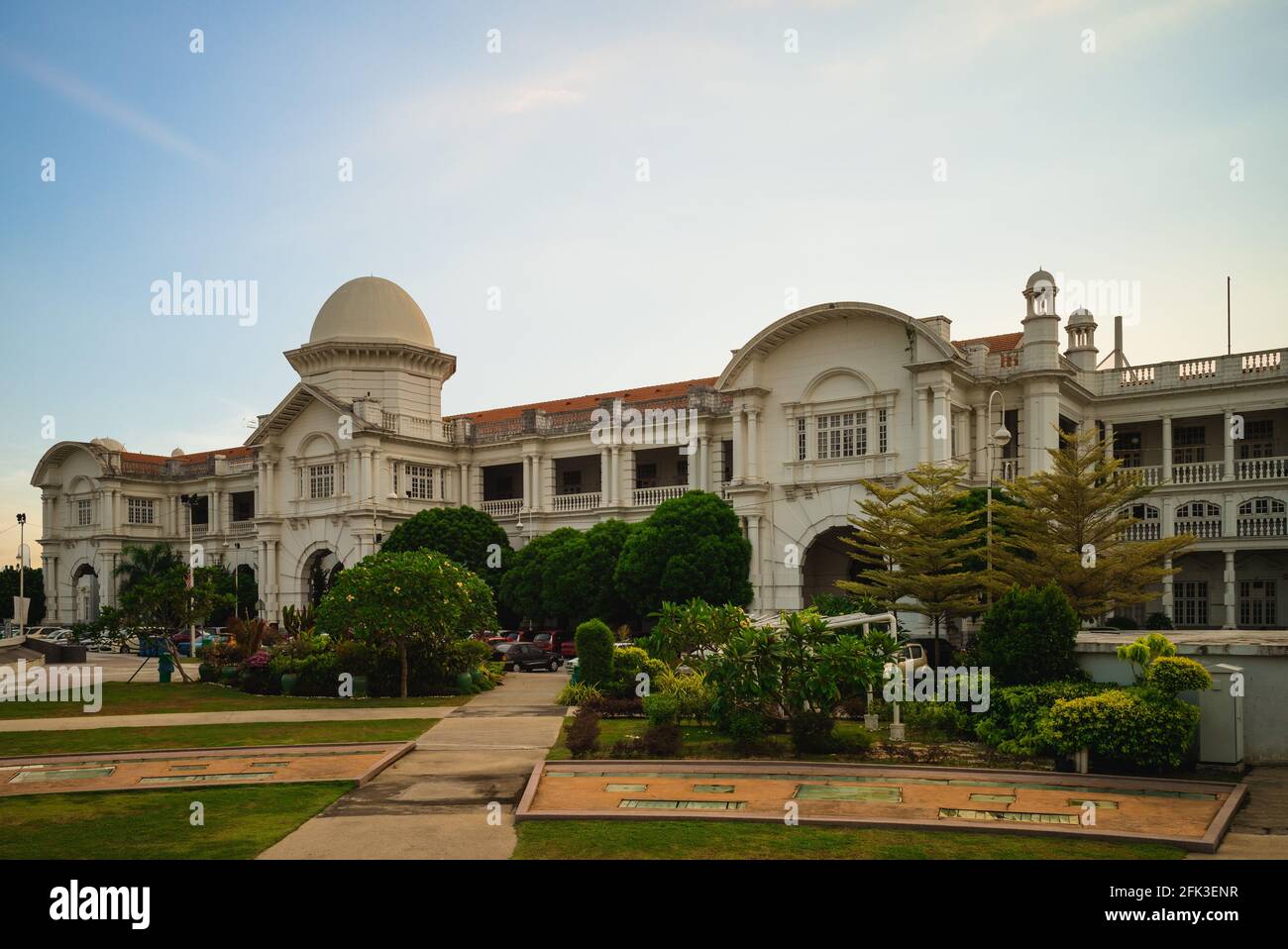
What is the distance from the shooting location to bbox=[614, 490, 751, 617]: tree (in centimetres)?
3619

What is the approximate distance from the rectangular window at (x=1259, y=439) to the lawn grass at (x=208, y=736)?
95.1 ft

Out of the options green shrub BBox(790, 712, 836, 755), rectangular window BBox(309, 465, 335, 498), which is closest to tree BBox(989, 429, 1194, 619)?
green shrub BBox(790, 712, 836, 755)

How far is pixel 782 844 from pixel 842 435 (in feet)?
88.7

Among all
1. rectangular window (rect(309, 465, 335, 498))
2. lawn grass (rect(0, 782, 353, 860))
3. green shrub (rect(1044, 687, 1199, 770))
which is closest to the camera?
lawn grass (rect(0, 782, 353, 860))

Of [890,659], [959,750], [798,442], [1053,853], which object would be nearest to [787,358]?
[798,442]

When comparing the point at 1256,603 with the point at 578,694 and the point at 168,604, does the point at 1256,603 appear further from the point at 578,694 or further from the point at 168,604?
the point at 168,604

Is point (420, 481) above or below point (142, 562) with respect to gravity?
above

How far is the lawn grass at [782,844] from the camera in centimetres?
1142

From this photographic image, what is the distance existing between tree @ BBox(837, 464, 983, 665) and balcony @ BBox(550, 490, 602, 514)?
61.9 feet

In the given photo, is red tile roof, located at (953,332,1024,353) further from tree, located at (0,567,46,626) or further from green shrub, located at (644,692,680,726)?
tree, located at (0,567,46,626)

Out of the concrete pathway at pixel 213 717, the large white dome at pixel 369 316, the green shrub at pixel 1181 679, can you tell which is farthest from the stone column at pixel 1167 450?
the large white dome at pixel 369 316

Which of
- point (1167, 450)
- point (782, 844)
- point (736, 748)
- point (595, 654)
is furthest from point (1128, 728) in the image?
point (1167, 450)

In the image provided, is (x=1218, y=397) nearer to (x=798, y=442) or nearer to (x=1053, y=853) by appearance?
(x=798, y=442)

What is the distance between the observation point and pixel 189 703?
27.8 metres
